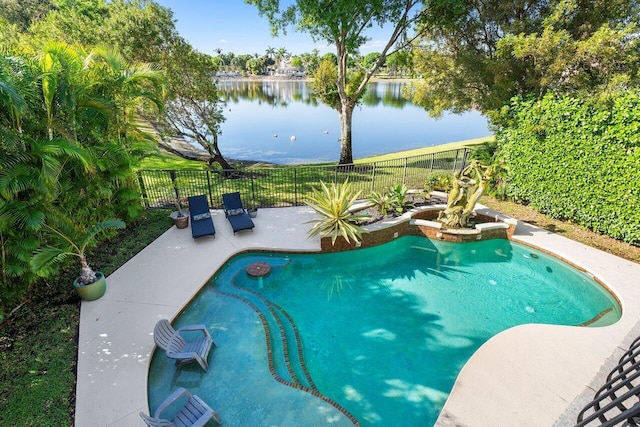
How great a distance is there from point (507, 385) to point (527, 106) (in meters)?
9.43

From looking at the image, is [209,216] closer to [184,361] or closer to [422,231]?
[184,361]

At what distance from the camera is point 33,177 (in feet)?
18.6

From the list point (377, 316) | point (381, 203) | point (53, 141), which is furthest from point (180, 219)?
point (377, 316)

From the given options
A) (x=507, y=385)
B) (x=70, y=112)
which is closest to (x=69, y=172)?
(x=70, y=112)

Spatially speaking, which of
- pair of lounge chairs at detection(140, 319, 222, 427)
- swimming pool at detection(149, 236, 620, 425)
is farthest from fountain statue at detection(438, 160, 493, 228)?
pair of lounge chairs at detection(140, 319, 222, 427)

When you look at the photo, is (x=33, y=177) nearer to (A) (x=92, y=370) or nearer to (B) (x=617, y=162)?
(A) (x=92, y=370)

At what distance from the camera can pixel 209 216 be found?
10.1 metres

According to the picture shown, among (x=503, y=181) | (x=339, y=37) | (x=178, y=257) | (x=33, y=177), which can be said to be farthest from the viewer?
(x=339, y=37)

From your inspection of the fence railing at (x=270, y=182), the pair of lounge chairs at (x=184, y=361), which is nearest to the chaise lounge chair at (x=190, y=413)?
the pair of lounge chairs at (x=184, y=361)

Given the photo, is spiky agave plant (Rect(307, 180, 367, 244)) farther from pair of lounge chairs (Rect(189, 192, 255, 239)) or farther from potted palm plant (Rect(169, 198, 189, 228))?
potted palm plant (Rect(169, 198, 189, 228))

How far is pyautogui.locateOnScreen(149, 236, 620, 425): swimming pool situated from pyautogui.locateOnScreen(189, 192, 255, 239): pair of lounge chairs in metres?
1.24

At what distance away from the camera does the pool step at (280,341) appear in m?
5.49

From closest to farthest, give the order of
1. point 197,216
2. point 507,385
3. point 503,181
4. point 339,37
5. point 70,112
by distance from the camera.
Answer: point 507,385
point 70,112
point 197,216
point 503,181
point 339,37

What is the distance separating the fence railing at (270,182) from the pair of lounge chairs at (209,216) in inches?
→ 25.1
